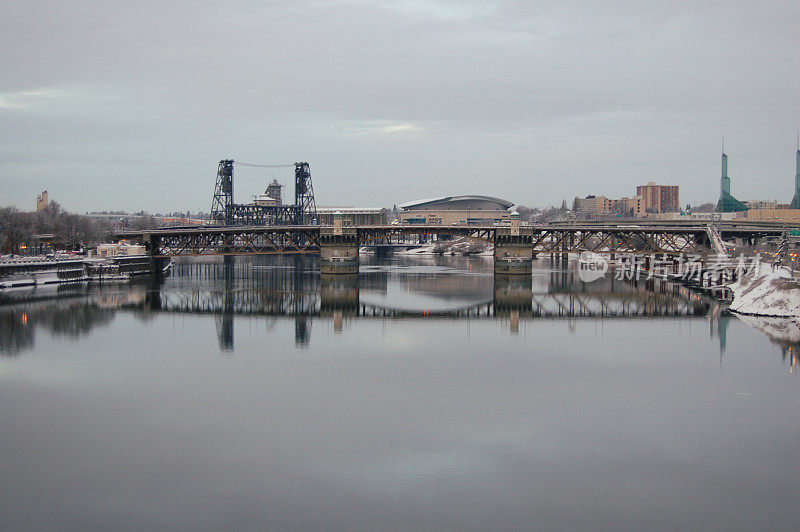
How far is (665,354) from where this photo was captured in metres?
31.4

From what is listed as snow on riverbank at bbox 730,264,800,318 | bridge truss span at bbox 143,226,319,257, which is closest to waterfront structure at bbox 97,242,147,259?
bridge truss span at bbox 143,226,319,257

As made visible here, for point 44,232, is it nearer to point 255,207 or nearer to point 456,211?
point 255,207

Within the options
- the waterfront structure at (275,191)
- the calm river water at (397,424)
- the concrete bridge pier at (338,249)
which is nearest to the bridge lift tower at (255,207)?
the waterfront structure at (275,191)

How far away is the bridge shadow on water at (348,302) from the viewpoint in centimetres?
3859

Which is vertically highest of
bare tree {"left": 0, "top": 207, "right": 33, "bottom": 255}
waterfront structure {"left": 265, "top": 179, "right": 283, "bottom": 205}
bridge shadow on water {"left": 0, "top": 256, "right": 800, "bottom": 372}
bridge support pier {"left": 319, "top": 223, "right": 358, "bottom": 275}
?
waterfront structure {"left": 265, "top": 179, "right": 283, "bottom": 205}

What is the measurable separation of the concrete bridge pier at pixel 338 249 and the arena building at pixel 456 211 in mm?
93396

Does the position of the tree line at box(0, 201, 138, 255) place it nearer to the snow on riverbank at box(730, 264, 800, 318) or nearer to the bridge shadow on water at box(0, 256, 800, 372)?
the bridge shadow on water at box(0, 256, 800, 372)

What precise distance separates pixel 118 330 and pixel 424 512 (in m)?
27.6

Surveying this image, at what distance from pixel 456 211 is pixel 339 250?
103875mm

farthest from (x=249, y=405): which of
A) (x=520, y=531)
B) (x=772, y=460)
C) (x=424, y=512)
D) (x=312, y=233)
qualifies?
(x=312, y=233)

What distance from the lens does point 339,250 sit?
72312 millimetres

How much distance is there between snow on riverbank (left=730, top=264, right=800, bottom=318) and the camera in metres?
41.2

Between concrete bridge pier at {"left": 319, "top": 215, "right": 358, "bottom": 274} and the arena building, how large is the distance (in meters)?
93.4

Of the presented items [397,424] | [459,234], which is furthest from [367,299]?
[397,424]
